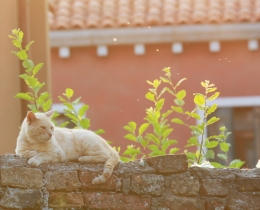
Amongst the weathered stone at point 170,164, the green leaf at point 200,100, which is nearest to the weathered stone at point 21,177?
the weathered stone at point 170,164

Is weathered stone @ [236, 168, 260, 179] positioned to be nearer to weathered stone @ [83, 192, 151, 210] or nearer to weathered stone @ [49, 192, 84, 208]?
weathered stone @ [83, 192, 151, 210]

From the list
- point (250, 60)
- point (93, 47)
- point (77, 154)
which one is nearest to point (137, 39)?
point (93, 47)

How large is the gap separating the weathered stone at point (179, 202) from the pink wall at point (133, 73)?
5786 millimetres

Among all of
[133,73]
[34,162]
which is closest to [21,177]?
[34,162]

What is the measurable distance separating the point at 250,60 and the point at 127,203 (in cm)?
638

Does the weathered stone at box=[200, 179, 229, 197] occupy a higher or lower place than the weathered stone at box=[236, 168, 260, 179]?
lower

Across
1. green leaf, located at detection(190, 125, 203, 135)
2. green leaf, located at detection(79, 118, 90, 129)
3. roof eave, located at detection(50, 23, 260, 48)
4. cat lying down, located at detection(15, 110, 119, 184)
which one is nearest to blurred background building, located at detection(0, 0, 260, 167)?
roof eave, located at detection(50, 23, 260, 48)

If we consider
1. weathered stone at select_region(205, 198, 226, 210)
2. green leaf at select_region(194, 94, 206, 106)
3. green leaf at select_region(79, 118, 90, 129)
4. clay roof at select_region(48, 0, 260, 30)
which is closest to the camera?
weathered stone at select_region(205, 198, 226, 210)

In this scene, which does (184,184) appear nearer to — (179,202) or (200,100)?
(179,202)

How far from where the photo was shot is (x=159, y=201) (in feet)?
10.9

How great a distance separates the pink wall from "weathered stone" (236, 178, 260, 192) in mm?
5728

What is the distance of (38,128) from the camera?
3.36 metres

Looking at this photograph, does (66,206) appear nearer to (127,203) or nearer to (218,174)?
(127,203)

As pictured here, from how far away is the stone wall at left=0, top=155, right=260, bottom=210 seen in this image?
3.27 meters
